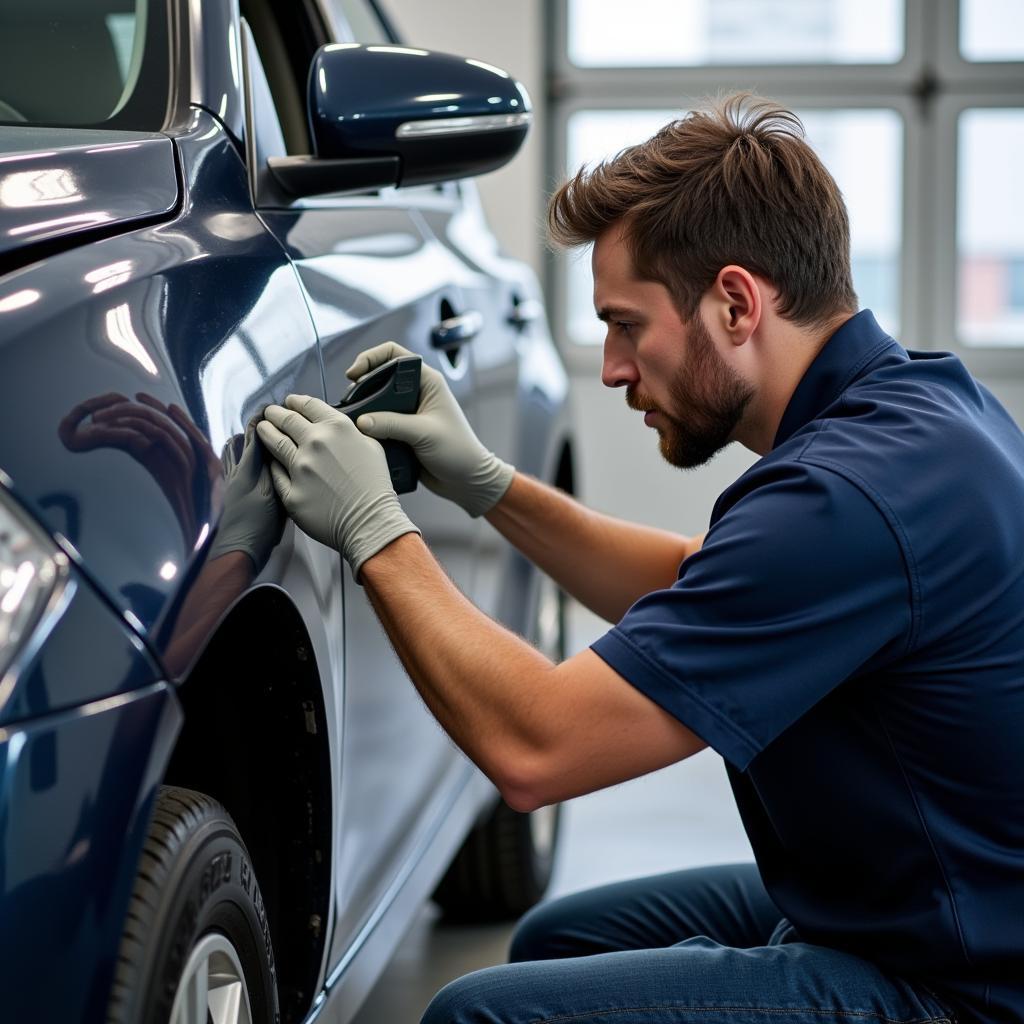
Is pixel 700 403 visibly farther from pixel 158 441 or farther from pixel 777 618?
pixel 158 441

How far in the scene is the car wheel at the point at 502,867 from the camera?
239cm

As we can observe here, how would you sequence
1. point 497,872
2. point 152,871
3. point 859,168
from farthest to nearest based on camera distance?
point 859,168, point 497,872, point 152,871

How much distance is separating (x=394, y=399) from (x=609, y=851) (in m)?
1.72

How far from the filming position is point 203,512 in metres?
0.91

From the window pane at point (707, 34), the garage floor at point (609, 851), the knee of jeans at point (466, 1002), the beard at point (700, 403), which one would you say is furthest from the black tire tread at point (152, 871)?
the window pane at point (707, 34)

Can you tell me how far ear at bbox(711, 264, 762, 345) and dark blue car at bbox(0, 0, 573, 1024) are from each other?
34 centimetres

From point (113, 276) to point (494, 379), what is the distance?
109 centimetres

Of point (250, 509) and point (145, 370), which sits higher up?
point (145, 370)

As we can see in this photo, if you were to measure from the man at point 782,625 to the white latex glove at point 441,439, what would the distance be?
0.04 ft

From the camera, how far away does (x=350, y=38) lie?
1969mm

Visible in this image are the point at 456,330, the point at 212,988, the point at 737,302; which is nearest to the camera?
the point at 212,988

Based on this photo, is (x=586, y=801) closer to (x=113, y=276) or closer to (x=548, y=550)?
(x=548, y=550)

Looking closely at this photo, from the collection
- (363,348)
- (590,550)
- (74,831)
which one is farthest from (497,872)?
(74,831)

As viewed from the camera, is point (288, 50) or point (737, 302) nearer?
point (737, 302)
